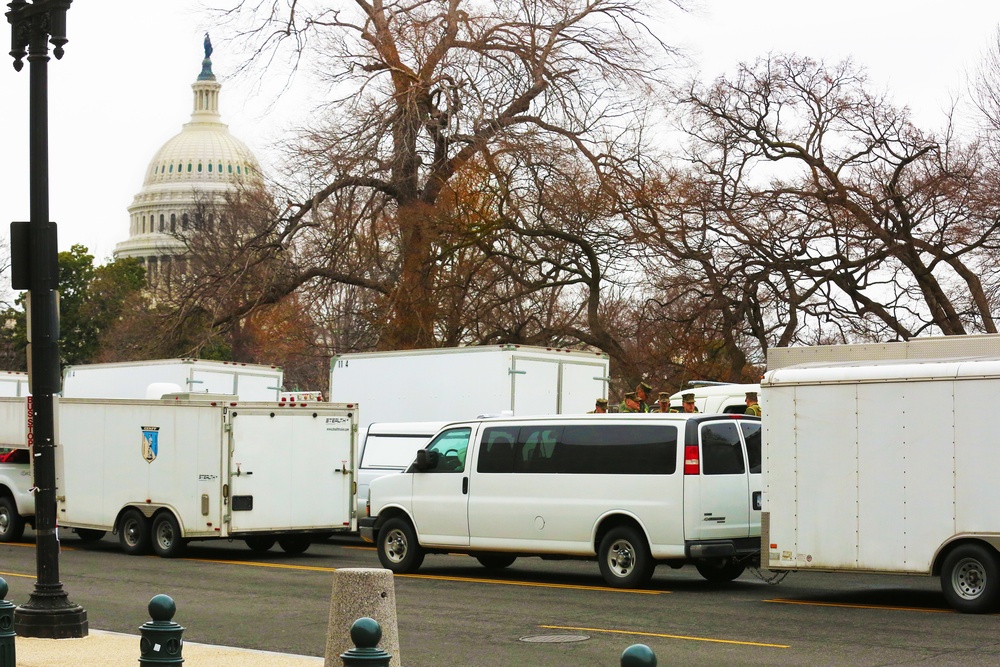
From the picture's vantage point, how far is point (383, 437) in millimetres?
25547

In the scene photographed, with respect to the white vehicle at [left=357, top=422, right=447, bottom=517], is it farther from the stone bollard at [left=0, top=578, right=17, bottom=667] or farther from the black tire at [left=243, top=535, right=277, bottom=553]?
the stone bollard at [left=0, top=578, right=17, bottom=667]

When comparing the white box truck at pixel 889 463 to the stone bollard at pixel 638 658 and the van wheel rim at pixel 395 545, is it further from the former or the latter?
the stone bollard at pixel 638 658

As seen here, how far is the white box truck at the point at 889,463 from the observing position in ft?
48.2

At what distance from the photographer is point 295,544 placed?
2355 cm

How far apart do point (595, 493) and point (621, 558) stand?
849 millimetres

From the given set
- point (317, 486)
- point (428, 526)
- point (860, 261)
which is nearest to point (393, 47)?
point (860, 261)

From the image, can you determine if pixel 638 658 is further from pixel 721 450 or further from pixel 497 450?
pixel 497 450

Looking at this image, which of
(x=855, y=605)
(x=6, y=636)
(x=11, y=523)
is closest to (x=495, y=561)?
(x=855, y=605)

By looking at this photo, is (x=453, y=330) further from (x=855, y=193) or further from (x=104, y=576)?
(x=104, y=576)

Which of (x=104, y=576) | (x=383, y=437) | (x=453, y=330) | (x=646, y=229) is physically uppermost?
(x=646, y=229)

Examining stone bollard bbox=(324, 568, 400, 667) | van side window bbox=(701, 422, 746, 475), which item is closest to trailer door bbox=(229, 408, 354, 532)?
van side window bbox=(701, 422, 746, 475)

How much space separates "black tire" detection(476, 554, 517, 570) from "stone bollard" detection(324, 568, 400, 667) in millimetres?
10054

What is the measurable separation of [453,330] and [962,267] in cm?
1252

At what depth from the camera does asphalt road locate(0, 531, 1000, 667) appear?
12.1 metres
